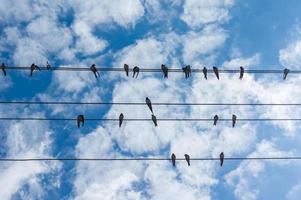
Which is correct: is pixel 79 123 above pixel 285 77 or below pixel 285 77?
below

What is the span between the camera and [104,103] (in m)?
15.8

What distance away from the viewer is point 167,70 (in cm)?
1655

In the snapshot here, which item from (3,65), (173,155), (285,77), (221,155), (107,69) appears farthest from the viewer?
(221,155)

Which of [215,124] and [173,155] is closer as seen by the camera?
[215,124]

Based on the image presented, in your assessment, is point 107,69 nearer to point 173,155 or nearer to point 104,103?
point 104,103

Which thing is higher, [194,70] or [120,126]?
[194,70]

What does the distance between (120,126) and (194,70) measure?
4928mm

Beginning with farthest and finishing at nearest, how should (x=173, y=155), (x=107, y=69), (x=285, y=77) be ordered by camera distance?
(x=173, y=155) < (x=285, y=77) < (x=107, y=69)

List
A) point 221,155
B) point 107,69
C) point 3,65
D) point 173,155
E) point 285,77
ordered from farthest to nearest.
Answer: point 221,155 → point 173,155 → point 285,77 → point 3,65 → point 107,69

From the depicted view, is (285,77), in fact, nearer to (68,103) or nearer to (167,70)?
(167,70)

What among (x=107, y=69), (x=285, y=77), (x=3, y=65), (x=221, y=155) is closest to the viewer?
(x=107, y=69)

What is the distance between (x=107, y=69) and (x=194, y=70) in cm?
262

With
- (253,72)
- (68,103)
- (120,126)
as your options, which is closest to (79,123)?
(120,126)

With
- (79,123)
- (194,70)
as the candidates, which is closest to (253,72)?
(194,70)
